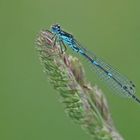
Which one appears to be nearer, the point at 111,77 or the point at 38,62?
the point at 111,77

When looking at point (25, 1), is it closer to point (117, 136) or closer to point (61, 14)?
point (61, 14)

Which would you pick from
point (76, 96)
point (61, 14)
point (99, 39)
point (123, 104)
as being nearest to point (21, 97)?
point (123, 104)

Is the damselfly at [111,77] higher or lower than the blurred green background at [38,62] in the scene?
lower

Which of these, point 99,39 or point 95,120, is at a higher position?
point 99,39

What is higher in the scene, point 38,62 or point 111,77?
point 38,62

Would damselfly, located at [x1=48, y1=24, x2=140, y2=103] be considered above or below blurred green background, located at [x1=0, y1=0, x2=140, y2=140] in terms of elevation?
below

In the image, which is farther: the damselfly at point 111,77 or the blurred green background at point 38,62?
the blurred green background at point 38,62

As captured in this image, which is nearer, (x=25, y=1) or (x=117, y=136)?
(x=117, y=136)

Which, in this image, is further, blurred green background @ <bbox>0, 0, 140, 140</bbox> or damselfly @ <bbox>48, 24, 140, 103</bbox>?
blurred green background @ <bbox>0, 0, 140, 140</bbox>
